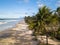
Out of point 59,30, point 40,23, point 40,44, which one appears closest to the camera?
point 40,23

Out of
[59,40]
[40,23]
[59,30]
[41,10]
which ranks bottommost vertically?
[59,40]

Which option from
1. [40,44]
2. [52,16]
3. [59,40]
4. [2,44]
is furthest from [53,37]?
[2,44]

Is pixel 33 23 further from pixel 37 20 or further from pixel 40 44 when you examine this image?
pixel 40 44

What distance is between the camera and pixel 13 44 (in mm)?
34750

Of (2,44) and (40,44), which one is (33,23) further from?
(2,44)

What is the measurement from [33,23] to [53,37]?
1093 cm

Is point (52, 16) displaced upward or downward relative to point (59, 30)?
upward

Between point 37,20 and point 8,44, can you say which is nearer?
point 37,20

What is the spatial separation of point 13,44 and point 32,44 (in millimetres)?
4420

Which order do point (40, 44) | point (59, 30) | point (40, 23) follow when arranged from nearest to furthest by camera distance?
point (40, 23), point (40, 44), point (59, 30)

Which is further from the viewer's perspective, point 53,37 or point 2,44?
point 53,37

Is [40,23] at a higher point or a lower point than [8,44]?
higher

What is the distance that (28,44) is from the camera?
114 ft

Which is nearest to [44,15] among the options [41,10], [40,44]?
[41,10]
